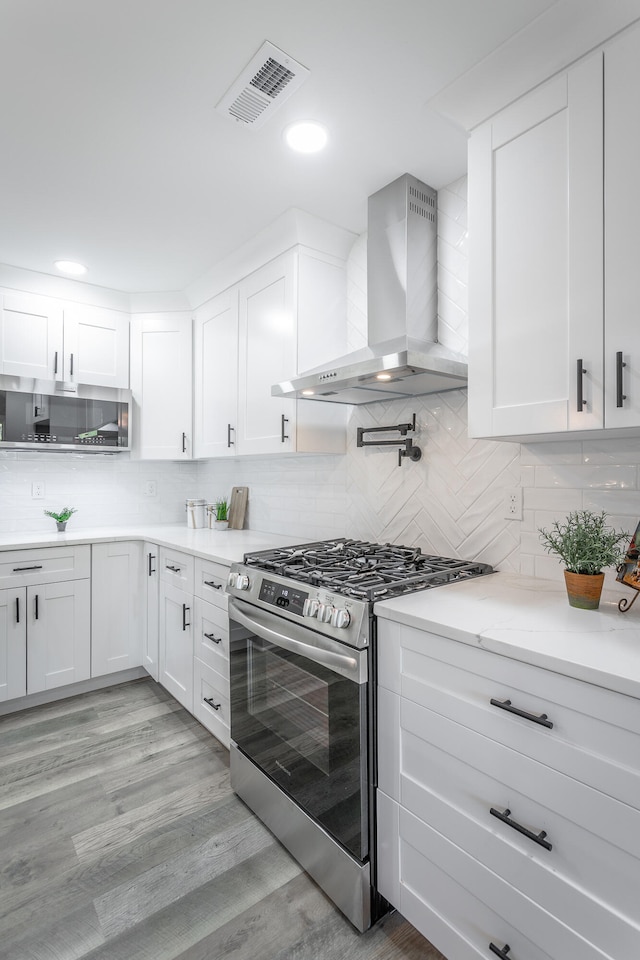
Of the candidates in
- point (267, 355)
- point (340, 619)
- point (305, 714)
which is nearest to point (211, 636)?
point (305, 714)

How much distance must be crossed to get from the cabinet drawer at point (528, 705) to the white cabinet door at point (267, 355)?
1.36 meters

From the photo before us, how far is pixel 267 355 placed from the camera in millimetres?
2580

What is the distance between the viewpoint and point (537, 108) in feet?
4.59

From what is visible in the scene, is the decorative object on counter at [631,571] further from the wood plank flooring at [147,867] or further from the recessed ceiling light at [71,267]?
the recessed ceiling light at [71,267]

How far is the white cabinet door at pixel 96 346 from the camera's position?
3152 mm

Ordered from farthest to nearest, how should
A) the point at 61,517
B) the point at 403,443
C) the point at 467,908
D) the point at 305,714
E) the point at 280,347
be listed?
the point at 61,517
the point at 280,347
the point at 403,443
the point at 305,714
the point at 467,908

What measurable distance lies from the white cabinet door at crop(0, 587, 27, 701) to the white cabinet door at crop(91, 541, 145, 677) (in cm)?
36

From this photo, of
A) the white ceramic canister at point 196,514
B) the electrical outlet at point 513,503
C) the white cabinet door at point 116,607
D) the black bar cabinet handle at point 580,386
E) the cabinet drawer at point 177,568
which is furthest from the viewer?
the white ceramic canister at point 196,514

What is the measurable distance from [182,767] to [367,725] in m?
1.26

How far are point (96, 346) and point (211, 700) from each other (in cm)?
237

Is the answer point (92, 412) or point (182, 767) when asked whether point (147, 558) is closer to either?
point (92, 412)

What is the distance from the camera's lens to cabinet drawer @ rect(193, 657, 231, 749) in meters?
2.23

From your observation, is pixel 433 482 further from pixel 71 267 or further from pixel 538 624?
pixel 71 267

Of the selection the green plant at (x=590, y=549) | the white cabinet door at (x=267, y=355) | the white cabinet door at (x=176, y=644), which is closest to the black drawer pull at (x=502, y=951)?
the green plant at (x=590, y=549)
